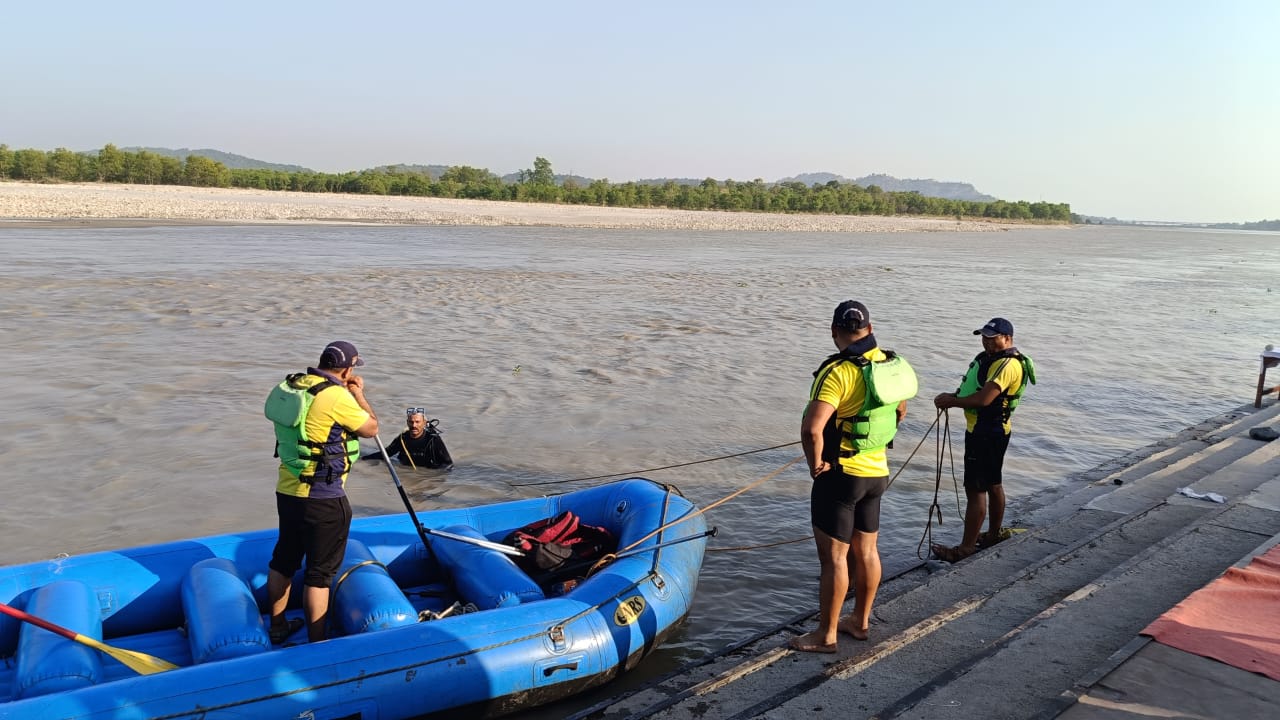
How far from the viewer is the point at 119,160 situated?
199 feet

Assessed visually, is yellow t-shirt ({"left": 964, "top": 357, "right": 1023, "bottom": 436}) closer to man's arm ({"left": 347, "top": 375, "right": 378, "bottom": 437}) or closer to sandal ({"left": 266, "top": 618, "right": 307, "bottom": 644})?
man's arm ({"left": 347, "top": 375, "right": 378, "bottom": 437})

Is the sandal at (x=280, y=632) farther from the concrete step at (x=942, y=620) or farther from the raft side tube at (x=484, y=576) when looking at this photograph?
the concrete step at (x=942, y=620)

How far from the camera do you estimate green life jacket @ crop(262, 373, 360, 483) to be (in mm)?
4387

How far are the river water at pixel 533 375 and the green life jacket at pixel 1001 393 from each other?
1.35m

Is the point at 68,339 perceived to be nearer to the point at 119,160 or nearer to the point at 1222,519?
the point at 1222,519

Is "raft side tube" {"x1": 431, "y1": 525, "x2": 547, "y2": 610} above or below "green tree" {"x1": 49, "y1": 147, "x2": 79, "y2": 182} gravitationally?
below

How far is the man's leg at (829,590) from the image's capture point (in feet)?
13.9

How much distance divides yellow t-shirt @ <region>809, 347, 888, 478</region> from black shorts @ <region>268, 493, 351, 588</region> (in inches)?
96.0

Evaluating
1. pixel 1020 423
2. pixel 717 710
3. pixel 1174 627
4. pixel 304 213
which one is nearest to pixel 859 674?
pixel 717 710

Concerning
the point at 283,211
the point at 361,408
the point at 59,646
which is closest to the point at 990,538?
the point at 361,408

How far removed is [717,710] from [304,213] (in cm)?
4897

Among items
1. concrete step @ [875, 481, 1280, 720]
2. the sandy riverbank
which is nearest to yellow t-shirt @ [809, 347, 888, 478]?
concrete step @ [875, 481, 1280, 720]

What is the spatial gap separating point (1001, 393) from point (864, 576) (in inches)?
76.4

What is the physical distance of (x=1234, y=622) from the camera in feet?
13.0
